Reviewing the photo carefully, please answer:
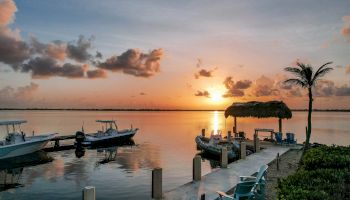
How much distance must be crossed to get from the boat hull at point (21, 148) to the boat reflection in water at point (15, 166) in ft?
1.52

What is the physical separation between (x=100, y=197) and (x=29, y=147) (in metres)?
22.1

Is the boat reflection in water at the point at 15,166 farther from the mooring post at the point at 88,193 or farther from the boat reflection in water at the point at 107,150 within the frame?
the mooring post at the point at 88,193

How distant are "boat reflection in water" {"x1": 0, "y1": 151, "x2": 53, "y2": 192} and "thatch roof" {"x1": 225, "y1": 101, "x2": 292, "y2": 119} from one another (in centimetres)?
2391

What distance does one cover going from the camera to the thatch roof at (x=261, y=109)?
37.2 m

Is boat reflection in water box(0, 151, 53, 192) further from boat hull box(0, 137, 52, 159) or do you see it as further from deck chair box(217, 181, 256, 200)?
deck chair box(217, 181, 256, 200)

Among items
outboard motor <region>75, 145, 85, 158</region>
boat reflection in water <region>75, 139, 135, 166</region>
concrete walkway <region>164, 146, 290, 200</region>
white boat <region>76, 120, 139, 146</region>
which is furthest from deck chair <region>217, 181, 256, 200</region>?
white boat <region>76, 120, 139, 146</region>

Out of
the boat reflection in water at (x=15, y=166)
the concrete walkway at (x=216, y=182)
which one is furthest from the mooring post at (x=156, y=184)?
the boat reflection in water at (x=15, y=166)

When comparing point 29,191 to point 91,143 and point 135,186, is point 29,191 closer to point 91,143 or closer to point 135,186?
point 135,186

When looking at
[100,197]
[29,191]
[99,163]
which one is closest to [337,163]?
[100,197]

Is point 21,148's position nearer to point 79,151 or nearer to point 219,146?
point 79,151

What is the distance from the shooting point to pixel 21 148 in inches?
1416

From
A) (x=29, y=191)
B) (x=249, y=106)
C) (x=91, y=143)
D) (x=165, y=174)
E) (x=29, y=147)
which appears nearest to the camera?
(x=29, y=191)

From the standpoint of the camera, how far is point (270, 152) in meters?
26.5

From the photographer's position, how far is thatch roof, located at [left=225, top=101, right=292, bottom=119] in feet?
122
